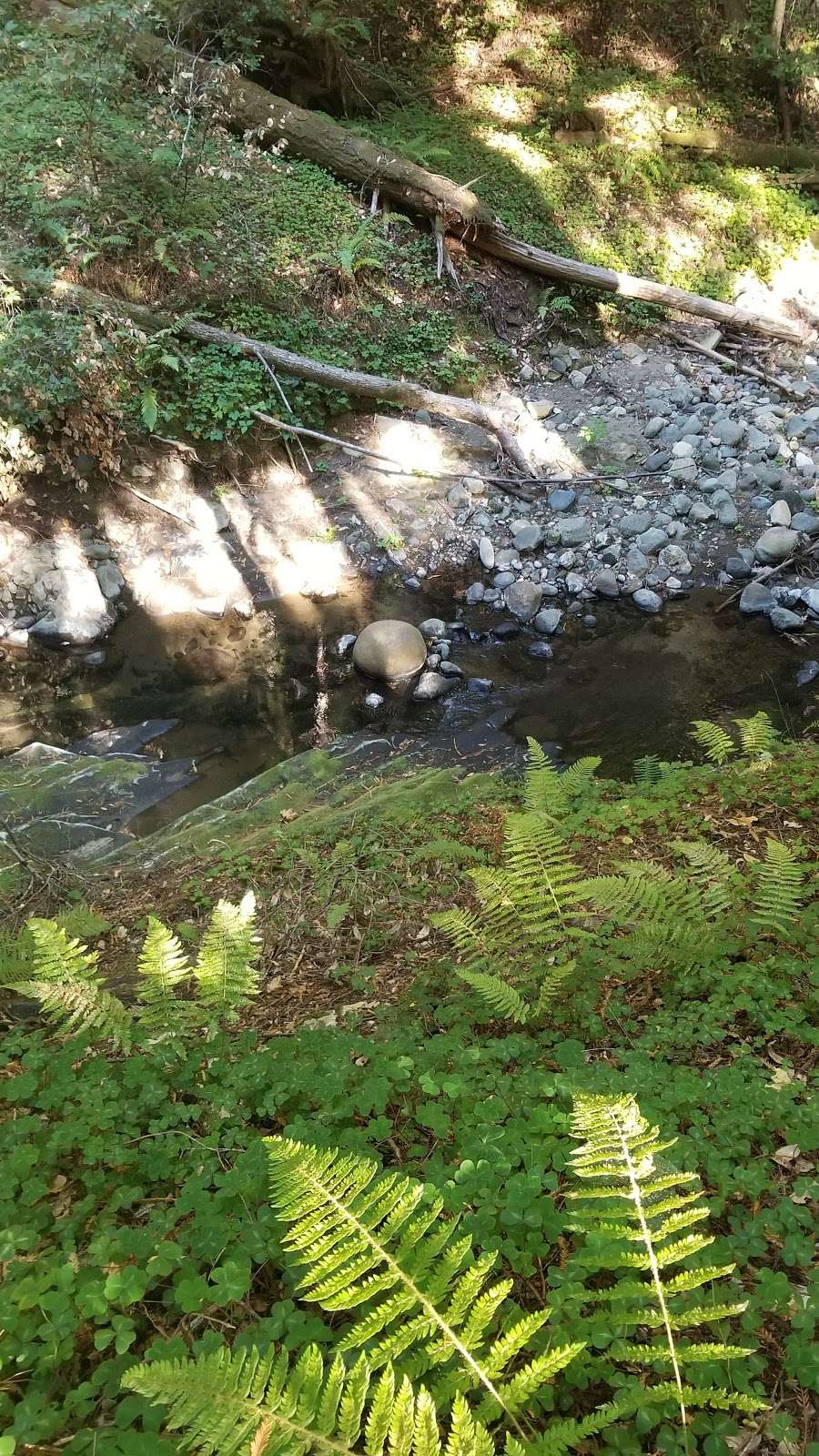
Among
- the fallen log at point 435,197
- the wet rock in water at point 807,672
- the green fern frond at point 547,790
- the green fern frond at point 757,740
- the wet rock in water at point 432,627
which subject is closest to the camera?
the green fern frond at point 547,790

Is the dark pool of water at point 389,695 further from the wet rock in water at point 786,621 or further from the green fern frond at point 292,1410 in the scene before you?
the green fern frond at point 292,1410

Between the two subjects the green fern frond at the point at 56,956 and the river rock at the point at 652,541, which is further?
the river rock at the point at 652,541

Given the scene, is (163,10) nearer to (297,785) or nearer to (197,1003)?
(297,785)

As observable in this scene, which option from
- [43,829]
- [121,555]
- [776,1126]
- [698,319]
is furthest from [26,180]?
[776,1126]

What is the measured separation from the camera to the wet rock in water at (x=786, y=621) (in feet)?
27.3

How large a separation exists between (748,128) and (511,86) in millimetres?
4313

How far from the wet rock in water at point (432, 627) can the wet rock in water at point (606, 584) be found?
72.4 inches

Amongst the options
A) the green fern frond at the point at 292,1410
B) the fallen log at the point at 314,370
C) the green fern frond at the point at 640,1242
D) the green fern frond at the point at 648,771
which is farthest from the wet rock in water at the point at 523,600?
the green fern frond at the point at 292,1410

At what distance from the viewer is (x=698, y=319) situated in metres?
12.2

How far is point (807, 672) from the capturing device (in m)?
7.81

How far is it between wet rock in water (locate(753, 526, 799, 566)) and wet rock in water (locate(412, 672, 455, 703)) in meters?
3.95

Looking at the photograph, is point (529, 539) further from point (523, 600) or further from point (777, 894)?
point (777, 894)

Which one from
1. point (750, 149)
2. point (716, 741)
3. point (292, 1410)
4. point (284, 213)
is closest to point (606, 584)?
point (716, 741)

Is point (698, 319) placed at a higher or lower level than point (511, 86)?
lower
